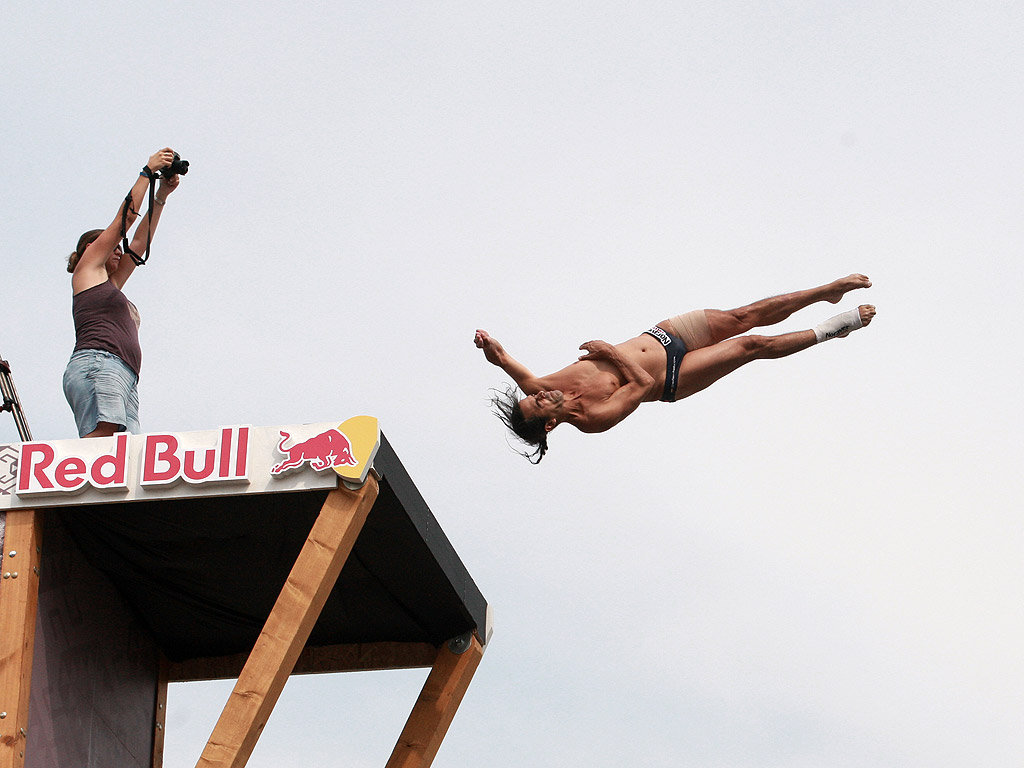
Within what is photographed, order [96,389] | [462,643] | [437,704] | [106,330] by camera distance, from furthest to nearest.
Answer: [462,643]
[437,704]
[106,330]
[96,389]

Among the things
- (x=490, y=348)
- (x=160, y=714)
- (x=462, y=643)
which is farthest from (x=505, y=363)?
(x=160, y=714)

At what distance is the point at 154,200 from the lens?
12250 millimetres

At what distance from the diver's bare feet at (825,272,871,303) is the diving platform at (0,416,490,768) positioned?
13.4ft

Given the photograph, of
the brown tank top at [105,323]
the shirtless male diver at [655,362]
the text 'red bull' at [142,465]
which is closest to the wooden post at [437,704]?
the shirtless male diver at [655,362]

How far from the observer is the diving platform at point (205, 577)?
10.3 m

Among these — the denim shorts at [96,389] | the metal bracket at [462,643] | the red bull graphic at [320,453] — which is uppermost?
the denim shorts at [96,389]

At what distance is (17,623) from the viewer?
10.1 metres

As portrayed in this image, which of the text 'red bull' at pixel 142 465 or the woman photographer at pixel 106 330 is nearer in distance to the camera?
the text 'red bull' at pixel 142 465

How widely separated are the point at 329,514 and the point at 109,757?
3214 millimetres

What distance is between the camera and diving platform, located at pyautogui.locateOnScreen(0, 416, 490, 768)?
10258 millimetres

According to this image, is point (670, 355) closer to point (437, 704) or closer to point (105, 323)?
point (437, 704)

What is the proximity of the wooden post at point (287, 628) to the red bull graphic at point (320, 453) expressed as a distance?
0.68 feet

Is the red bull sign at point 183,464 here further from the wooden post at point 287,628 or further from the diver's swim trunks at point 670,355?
the diver's swim trunks at point 670,355

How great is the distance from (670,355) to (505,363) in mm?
1515
